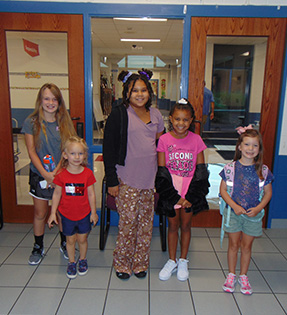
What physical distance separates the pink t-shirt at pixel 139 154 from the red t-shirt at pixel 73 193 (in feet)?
0.86

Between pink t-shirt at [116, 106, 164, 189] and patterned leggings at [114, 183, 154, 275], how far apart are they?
0.22 ft

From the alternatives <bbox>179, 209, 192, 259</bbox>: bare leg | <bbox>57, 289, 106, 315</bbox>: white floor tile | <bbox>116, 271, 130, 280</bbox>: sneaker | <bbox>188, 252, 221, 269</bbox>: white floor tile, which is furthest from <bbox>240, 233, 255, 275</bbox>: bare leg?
<bbox>57, 289, 106, 315</bbox>: white floor tile

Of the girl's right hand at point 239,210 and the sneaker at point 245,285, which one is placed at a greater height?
the girl's right hand at point 239,210

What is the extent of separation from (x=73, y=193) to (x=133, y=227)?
19.1 inches

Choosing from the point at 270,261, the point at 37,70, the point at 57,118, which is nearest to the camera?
the point at 57,118

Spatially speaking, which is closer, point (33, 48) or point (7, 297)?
point (7, 297)

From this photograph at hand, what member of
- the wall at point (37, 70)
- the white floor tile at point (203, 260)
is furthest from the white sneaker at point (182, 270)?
the wall at point (37, 70)

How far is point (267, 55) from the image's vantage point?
2.78 metres

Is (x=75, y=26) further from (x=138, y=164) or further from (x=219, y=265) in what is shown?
(x=219, y=265)

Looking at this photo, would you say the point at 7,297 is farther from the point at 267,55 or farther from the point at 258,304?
the point at 267,55

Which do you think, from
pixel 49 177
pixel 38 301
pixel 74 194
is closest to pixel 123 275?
pixel 38 301

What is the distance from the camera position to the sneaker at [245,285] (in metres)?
1.99

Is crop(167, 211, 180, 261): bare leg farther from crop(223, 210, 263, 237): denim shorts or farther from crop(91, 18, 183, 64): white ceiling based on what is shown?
crop(91, 18, 183, 64): white ceiling

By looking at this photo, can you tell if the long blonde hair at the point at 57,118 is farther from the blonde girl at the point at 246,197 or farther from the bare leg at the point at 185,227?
the blonde girl at the point at 246,197
